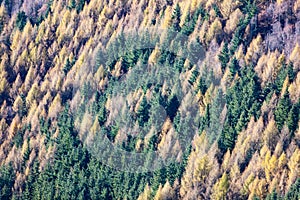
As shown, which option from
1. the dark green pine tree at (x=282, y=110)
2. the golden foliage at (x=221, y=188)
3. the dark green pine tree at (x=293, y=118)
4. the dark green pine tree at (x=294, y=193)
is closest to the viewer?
the dark green pine tree at (x=294, y=193)

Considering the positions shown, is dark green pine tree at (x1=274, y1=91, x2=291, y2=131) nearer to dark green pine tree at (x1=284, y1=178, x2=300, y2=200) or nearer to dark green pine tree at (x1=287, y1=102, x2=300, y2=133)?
dark green pine tree at (x1=287, y1=102, x2=300, y2=133)

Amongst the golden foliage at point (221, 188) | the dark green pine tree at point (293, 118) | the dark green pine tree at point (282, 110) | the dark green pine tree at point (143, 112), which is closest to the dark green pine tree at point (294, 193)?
the golden foliage at point (221, 188)

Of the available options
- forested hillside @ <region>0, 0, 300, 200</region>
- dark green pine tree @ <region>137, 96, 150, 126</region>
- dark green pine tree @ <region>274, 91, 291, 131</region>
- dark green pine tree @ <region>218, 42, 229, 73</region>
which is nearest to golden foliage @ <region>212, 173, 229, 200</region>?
forested hillside @ <region>0, 0, 300, 200</region>

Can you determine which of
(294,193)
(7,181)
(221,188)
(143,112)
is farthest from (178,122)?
(294,193)

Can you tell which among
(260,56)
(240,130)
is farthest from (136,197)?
(260,56)

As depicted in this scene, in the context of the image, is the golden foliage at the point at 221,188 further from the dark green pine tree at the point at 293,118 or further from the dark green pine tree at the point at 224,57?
the dark green pine tree at the point at 224,57

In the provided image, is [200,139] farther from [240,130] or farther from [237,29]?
[237,29]

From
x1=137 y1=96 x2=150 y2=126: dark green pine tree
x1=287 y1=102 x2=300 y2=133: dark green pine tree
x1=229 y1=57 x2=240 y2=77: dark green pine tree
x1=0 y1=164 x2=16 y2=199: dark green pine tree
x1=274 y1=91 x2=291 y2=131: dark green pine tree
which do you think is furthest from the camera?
x1=229 y1=57 x2=240 y2=77: dark green pine tree

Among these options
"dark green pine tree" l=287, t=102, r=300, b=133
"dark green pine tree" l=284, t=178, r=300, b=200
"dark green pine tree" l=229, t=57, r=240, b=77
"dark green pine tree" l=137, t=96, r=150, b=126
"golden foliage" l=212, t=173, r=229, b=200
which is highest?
"dark green pine tree" l=229, t=57, r=240, b=77

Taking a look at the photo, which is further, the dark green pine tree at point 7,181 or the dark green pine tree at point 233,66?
the dark green pine tree at point 233,66
